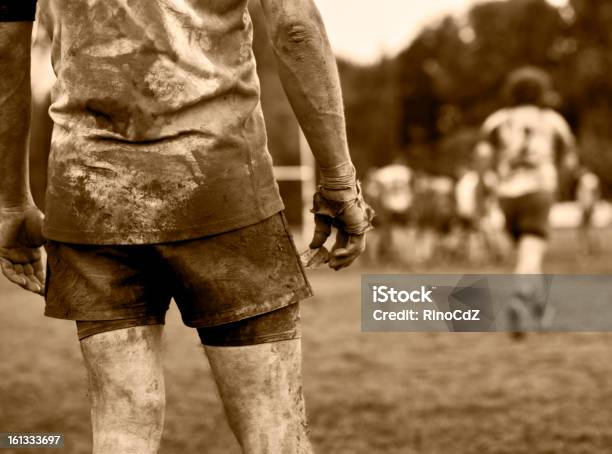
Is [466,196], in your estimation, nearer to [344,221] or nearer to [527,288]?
[527,288]

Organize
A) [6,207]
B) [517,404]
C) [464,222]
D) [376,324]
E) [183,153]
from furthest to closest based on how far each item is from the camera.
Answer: [464,222] → [376,324] → [517,404] → [6,207] → [183,153]

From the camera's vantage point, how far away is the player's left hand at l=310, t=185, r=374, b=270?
270cm

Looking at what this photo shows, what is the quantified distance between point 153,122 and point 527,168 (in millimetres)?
6877

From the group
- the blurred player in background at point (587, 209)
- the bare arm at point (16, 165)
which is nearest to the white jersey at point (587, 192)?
the blurred player in background at point (587, 209)

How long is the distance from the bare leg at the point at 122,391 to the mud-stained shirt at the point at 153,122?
0.25 metres

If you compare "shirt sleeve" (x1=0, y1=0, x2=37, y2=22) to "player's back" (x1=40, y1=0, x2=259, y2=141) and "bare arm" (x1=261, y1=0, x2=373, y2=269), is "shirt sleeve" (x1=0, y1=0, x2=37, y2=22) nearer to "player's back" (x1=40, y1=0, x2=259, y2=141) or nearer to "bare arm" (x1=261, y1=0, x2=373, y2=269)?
"player's back" (x1=40, y1=0, x2=259, y2=141)

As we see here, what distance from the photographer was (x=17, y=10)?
2.68m

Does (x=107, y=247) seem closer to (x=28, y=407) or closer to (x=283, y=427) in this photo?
(x=283, y=427)

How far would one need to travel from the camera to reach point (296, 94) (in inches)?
103

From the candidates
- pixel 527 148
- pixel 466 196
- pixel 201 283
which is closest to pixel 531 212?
pixel 527 148

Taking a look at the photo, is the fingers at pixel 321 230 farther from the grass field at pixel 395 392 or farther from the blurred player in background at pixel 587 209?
the blurred player in background at pixel 587 209

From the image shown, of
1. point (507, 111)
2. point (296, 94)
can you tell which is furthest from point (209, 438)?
point (507, 111)

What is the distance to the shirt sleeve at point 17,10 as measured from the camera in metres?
2.67

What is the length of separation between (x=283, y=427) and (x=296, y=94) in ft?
2.63
